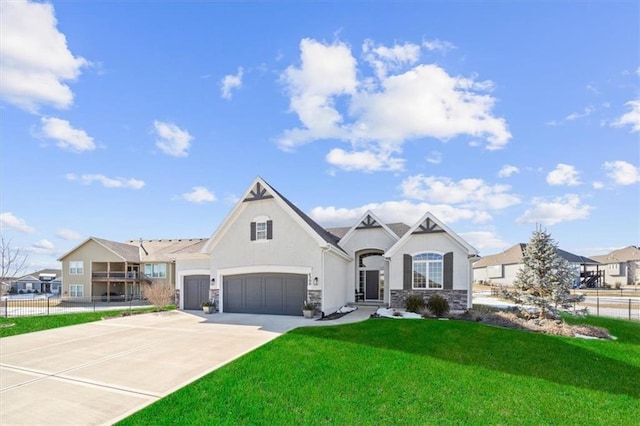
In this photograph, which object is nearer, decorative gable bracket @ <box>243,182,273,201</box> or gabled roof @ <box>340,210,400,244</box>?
decorative gable bracket @ <box>243,182,273,201</box>

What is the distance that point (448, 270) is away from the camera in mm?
18266

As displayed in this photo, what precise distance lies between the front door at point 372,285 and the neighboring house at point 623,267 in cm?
5400

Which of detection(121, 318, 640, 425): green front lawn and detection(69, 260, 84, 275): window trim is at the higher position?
detection(121, 318, 640, 425): green front lawn

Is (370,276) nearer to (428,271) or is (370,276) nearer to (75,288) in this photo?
(428,271)

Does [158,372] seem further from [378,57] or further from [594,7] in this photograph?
[594,7]

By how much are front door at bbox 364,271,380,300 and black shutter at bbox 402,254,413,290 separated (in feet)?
10.7

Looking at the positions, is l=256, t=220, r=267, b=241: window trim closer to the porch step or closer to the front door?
the porch step

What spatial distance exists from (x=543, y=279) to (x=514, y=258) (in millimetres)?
43846

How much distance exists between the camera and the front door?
22016 mm

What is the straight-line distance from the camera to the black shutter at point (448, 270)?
18.2m

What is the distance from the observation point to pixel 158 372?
8539mm

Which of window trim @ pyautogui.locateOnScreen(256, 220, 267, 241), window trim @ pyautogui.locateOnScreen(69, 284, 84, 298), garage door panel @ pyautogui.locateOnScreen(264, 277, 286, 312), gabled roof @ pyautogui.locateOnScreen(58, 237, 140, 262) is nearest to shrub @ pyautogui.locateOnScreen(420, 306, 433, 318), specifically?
garage door panel @ pyautogui.locateOnScreen(264, 277, 286, 312)

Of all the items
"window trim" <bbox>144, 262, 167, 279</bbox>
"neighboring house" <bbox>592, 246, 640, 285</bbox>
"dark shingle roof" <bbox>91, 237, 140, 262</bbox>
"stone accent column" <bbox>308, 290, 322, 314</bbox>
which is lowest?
"neighboring house" <bbox>592, 246, 640, 285</bbox>

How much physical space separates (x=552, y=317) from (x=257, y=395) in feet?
44.7
